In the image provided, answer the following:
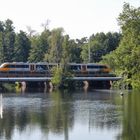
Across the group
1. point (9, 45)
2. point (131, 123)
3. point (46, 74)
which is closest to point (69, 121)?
point (131, 123)

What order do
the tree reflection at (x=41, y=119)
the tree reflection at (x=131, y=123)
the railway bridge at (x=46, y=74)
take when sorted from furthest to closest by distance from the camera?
the railway bridge at (x=46, y=74)
the tree reflection at (x=41, y=119)
the tree reflection at (x=131, y=123)

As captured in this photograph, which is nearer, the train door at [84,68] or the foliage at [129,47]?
the foliage at [129,47]

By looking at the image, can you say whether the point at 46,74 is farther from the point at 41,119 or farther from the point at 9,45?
the point at 41,119

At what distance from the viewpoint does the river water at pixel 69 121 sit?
37531mm

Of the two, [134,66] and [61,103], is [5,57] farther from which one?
[134,66]

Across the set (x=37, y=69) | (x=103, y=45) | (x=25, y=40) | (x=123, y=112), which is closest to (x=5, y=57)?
(x=25, y=40)

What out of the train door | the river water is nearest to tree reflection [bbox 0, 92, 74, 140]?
the river water

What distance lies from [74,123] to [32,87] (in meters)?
62.2

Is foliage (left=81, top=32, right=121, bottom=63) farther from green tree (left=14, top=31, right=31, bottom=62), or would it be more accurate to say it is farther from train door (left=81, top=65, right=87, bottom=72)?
train door (left=81, top=65, right=87, bottom=72)

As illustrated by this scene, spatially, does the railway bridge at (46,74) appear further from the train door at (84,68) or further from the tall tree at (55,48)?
the tall tree at (55,48)

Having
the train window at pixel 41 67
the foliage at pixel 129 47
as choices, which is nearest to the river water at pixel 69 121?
the foliage at pixel 129 47

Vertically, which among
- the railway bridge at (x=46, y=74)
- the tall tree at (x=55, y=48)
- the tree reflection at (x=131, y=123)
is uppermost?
the tall tree at (x=55, y=48)

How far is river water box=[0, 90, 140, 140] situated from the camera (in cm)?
3753

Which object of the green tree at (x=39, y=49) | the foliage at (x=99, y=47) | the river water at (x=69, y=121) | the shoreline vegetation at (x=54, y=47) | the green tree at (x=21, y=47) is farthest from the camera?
the foliage at (x=99, y=47)
